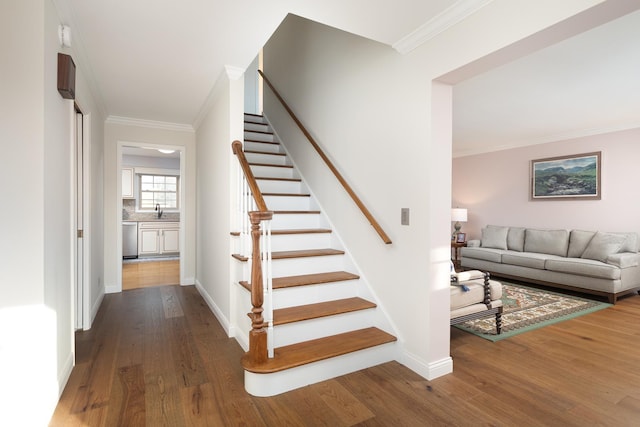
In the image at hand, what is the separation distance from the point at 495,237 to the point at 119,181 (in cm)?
598

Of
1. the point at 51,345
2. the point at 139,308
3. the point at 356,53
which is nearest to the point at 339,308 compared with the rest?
the point at 51,345

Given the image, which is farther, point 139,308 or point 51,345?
point 139,308

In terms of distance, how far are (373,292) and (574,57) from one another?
2.67m

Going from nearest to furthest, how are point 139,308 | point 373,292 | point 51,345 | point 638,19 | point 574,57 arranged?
point 51,345 < point 638,19 < point 373,292 < point 574,57 < point 139,308

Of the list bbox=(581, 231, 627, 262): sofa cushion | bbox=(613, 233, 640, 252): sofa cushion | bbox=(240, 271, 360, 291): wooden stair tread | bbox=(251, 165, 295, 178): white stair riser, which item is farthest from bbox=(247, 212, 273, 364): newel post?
bbox=(613, 233, 640, 252): sofa cushion

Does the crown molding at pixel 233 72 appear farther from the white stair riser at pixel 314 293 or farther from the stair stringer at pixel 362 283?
the white stair riser at pixel 314 293

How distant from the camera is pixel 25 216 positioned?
168cm

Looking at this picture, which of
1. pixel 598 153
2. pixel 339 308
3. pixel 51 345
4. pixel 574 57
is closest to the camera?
pixel 51 345

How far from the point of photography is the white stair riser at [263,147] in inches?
176

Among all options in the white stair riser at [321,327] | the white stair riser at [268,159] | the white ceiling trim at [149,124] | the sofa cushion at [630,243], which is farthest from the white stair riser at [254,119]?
the sofa cushion at [630,243]

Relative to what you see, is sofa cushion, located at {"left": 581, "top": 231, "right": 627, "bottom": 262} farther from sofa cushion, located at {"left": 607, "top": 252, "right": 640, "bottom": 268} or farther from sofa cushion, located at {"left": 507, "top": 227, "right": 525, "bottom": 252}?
sofa cushion, located at {"left": 507, "top": 227, "right": 525, "bottom": 252}

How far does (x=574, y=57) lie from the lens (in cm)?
292

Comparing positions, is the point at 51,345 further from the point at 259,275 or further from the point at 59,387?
the point at 259,275

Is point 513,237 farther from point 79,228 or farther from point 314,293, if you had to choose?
point 79,228
